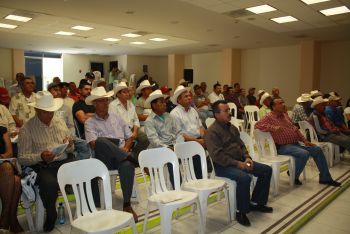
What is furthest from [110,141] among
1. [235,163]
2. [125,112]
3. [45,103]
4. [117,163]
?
[235,163]

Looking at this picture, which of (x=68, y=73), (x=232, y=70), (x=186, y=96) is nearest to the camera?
(x=186, y=96)

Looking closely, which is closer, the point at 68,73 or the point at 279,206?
the point at 279,206

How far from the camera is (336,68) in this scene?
11852 millimetres

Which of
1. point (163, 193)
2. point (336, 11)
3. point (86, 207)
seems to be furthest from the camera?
point (336, 11)

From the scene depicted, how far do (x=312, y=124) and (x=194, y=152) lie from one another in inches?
123

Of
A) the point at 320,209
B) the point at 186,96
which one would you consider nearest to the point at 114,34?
the point at 186,96

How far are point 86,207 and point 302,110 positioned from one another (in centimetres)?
460

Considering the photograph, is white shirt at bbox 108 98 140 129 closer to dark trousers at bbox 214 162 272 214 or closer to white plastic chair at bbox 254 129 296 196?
dark trousers at bbox 214 162 272 214

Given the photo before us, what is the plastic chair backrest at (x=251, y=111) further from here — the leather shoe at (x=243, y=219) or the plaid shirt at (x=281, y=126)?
the leather shoe at (x=243, y=219)

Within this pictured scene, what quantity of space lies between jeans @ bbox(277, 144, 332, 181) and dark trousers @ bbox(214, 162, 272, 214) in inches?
41.8

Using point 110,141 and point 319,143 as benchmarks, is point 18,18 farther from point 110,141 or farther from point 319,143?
point 319,143

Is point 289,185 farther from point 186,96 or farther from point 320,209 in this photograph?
point 186,96

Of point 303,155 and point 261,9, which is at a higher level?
point 261,9

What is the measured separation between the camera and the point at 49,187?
2662 millimetres
